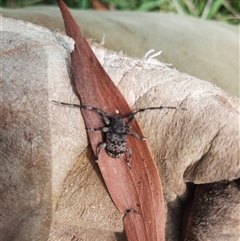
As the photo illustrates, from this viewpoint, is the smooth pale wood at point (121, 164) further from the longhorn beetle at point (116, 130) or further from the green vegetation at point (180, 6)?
the green vegetation at point (180, 6)

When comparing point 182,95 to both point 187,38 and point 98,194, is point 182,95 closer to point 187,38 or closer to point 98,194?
point 98,194

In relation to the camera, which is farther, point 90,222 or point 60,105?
point 90,222

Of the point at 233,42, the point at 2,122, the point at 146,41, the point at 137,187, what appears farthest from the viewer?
the point at 233,42

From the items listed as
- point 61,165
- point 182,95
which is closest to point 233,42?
point 182,95

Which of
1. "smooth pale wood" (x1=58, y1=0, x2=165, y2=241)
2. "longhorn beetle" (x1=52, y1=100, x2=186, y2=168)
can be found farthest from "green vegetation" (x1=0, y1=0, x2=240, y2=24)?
"longhorn beetle" (x1=52, y1=100, x2=186, y2=168)

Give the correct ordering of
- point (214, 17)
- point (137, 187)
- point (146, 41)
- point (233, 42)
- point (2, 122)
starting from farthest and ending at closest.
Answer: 1. point (214, 17)
2. point (233, 42)
3. point (146, 41)
4. point (137, 187)
5. point (2, 122)
